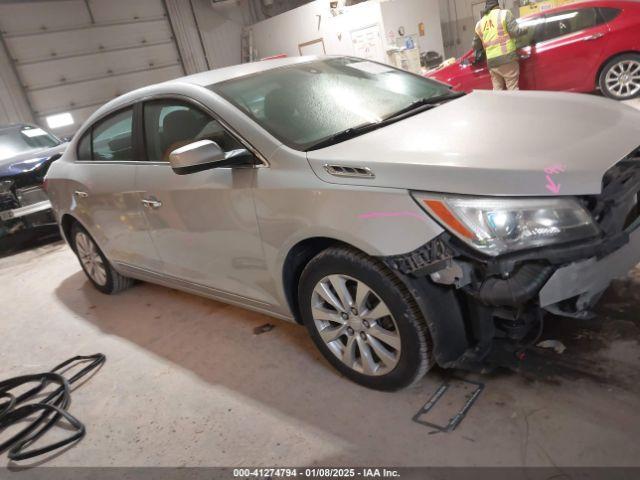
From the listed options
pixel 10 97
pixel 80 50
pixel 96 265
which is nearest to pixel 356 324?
pixel 96 265

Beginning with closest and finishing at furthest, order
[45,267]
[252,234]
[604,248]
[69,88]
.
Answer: [604,248] → [252,234] → [45,267] → [69,88]

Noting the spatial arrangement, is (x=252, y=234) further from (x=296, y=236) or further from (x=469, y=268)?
(x=469, y=268)

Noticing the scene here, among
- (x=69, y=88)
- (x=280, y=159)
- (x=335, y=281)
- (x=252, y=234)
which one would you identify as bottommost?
(x=335, y=281)

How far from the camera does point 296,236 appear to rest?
2062 mm

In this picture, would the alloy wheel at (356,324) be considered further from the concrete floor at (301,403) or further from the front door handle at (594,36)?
the front door handle at (594,36)

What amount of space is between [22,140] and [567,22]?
7.02m

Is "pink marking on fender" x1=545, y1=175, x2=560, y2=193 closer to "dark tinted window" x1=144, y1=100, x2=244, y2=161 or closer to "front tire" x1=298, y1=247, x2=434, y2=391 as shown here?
"front tire" x1=298, y1=247, x2=434, y2=391

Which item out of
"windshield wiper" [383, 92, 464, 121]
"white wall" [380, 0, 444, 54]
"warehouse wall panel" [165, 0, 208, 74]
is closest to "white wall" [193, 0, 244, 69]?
"warehouse wall panel" [165, 0, 208, 74]

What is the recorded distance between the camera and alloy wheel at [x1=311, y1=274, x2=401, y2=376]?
6.47 ft

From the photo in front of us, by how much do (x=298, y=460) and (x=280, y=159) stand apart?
119 centimetres

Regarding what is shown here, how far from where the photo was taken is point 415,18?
29.5ft

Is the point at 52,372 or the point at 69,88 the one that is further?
the point at 69,88

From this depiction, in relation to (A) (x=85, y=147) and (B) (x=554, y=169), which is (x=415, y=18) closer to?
(A) (x=85, y=147)

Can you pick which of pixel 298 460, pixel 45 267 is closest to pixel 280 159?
pixel 298 460
